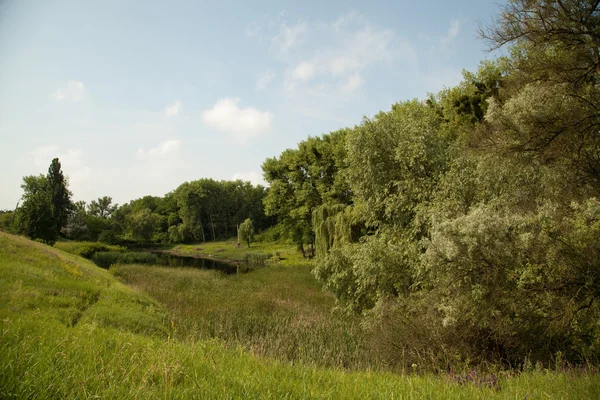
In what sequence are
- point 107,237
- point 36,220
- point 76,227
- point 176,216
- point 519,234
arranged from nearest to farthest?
1. point 519,234
2. point 36,220
3. point 76,227
4. point 107,237
5. point 176,216

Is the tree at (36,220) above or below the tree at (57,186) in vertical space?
below

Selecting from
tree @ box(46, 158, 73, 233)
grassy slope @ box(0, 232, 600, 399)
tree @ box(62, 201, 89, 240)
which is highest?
tree @ box(46, 158, 73, 233)

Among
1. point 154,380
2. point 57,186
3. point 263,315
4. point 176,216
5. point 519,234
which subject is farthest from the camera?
point 176,216

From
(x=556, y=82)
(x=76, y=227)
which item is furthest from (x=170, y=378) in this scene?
(x=76, y=227)

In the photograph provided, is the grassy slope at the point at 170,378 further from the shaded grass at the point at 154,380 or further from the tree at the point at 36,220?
the tree at the point at 36,220

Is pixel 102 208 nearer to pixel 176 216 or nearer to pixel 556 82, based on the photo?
pixel 176 216

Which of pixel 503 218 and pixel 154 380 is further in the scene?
pixel 503 218

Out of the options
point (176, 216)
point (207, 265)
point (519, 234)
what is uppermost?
point (176, 216)

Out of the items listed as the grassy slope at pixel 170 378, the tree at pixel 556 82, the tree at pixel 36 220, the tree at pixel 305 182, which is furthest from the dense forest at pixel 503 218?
the tree at pixel 36 220

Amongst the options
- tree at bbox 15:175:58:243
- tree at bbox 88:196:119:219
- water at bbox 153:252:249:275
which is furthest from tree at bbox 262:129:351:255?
tree at bbox 88:196:119:219

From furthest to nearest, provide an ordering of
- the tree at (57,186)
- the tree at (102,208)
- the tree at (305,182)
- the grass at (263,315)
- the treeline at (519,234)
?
the tree at (102,208)
the tree at (57,186)
the tree at (305,182)
the grass at (263,315)
the treeline at (519,234)

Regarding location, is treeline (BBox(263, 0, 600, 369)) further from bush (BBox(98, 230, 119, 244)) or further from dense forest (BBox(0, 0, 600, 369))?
bush (BBox(98, 230, 119, 244))

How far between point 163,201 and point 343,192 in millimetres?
84304

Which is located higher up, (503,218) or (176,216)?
(176,216)
